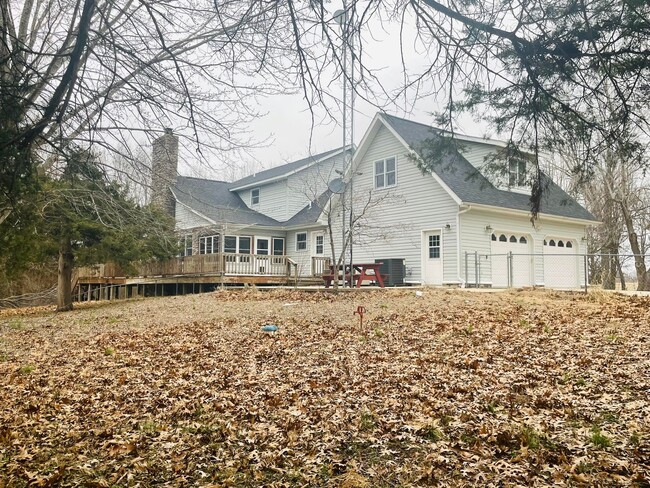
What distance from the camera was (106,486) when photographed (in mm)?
3484


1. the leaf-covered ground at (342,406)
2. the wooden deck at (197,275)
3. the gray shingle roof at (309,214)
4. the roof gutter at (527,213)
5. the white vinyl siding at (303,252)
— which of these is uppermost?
the gray shingle roof at (309,214)

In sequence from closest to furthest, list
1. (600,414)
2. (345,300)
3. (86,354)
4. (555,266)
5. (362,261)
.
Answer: (600,414)
(86,354)
(345,300)
(555,266)
(362,261)

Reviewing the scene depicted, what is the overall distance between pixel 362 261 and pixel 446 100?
16745 mm

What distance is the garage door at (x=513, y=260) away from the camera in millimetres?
18906

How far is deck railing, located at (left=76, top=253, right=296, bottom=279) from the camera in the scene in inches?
872

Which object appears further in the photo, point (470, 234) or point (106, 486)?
point (470, 234)

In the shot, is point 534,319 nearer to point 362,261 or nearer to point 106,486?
point 106,486

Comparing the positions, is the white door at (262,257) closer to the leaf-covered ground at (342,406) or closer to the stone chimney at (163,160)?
the leaf-covered ground at (342,406)

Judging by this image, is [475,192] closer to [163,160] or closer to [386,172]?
[386,172]

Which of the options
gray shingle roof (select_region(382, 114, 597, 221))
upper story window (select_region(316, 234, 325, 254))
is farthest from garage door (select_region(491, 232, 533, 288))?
upper story window (select_region(316, 234, 325, 254))

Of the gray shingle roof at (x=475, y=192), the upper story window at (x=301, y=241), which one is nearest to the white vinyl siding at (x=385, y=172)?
the gray shingle roof at (x=475, y=192)

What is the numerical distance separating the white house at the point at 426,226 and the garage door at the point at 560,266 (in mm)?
42

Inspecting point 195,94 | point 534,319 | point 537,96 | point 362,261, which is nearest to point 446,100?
point 537,96

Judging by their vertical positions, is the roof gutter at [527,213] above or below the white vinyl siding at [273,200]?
below
